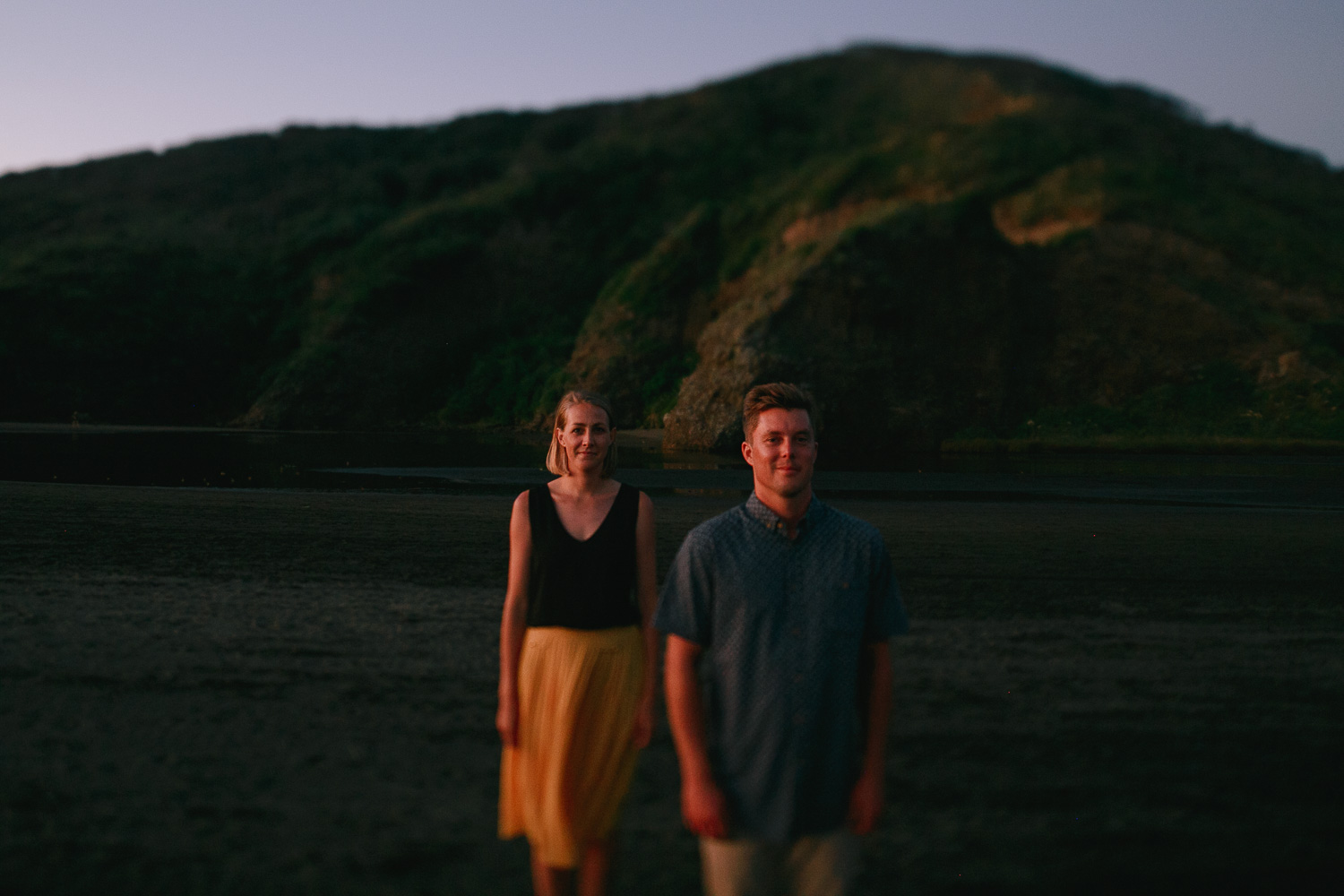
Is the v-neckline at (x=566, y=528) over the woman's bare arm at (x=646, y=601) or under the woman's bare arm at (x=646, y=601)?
over

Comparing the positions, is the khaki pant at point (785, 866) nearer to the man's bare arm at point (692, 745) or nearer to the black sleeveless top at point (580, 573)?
the man's bare arm at point (692, 745)

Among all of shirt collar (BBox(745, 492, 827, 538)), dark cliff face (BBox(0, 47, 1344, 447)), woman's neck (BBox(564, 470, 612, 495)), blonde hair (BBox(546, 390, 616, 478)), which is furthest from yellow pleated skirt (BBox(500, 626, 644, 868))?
dark cliff face (BBox(0, 47, 1344, 447))

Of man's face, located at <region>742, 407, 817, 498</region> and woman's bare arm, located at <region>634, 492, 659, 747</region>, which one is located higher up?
man's face, located at <region>742, 407, 817, 498</region>

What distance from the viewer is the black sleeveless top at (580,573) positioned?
3553mm

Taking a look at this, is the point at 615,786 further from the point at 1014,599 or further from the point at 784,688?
the point at 1014,599

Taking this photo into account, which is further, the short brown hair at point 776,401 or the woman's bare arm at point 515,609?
the woman's bare arm at point 515,609

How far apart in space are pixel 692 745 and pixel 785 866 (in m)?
0.43

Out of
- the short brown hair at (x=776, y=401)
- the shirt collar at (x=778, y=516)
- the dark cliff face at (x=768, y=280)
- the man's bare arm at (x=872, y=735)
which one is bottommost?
the man's bare arm at (x=872, y=735)

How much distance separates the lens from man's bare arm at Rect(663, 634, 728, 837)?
272cm

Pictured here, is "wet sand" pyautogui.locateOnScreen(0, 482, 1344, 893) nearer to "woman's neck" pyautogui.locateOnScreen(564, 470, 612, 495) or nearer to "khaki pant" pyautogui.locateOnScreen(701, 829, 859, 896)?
"khaki pant" pyautogui.locateOnScreen(701, 829, 859, 896)

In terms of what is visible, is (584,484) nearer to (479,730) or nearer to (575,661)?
(575,661)

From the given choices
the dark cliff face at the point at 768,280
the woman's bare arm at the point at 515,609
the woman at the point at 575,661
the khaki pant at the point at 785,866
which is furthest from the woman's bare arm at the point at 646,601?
the dark cliff face at the point at 768,280

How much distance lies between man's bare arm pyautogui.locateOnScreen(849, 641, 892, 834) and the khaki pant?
76mm

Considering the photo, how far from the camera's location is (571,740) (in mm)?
3381
